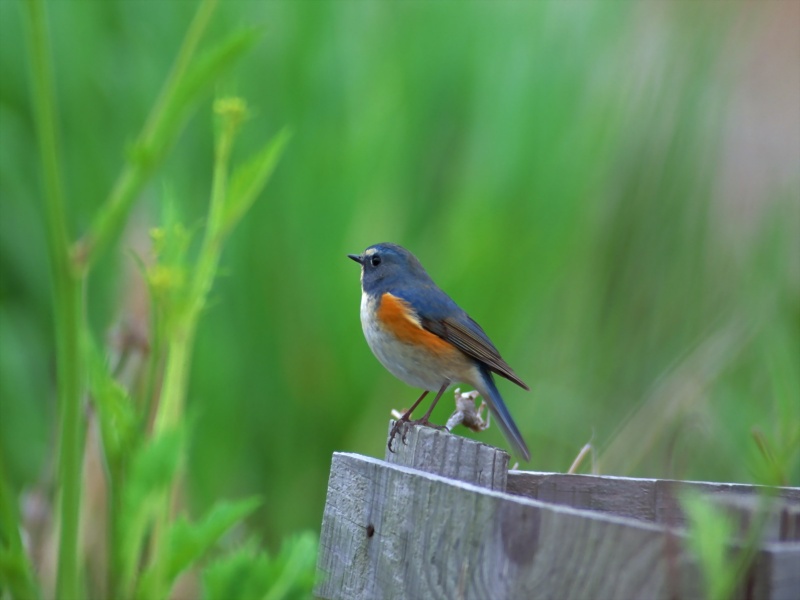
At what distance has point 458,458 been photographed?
1204mm

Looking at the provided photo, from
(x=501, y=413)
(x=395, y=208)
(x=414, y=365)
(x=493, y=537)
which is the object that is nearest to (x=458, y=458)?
(x=493, y=537)

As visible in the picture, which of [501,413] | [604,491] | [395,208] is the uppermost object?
[395,208]

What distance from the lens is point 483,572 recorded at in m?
0.91

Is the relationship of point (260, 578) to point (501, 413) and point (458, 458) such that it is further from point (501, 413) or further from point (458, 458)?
point (501, 413)

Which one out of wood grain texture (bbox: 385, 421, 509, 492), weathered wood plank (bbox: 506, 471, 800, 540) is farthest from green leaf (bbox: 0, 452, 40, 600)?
weathered wood plank (bbox: 506, 471, 800, 540)

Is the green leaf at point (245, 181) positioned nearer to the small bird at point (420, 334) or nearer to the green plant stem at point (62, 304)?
the green plant stem at point (62, 304)

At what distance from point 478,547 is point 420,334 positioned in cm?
128

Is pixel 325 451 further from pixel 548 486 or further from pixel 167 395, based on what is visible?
pixel 167 395

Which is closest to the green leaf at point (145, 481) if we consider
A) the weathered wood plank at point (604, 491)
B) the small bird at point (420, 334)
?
the weathered wood plank at point (604, 491)

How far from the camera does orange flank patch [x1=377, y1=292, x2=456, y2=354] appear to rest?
7.13ft

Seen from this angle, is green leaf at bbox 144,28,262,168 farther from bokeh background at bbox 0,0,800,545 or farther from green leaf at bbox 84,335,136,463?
bokeh background at bbox 0,0,800,545

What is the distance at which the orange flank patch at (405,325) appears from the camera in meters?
2.17

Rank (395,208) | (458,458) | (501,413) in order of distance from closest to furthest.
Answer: (458,458) < (501,413) < (395,208)

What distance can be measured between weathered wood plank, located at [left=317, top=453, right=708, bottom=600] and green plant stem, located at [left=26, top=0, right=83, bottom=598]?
0.36 metres
